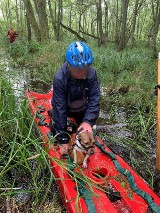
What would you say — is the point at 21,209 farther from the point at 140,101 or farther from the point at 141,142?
the point at 140,101

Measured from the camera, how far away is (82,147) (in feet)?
8.93

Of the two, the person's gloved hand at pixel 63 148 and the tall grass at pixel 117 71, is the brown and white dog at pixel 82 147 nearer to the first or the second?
the person's gloved hand at pixel 63 148

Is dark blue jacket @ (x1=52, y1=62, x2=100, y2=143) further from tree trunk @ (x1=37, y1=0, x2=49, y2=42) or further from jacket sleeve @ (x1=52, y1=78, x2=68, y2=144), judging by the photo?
tree trunk @ (x1=37, y1=0, x2=49, y2=42)

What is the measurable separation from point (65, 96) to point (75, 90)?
0.15 m

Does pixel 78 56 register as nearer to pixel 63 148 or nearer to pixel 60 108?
A: pixel 60 108

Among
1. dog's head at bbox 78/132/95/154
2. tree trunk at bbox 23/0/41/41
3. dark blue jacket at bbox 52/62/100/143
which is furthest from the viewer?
tree trunk at bbox 23/0/41/41

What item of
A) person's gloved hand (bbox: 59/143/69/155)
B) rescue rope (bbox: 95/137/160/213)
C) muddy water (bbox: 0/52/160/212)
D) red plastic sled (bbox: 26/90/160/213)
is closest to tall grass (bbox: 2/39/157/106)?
muddy water (bbox: 0/52/160/212)

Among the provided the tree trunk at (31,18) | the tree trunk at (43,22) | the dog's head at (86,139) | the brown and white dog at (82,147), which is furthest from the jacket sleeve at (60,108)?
the tree trunk at (31,18)

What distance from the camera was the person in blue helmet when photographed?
9.45ft

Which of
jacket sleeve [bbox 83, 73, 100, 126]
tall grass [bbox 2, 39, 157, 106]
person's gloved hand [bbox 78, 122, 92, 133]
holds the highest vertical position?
jacket sleeve [bbox 83, 73, 100, 126]

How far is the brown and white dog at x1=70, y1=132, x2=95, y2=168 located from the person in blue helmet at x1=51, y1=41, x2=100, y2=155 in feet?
0.56

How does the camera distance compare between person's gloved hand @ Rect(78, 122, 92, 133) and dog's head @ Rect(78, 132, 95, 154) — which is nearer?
dog's head @ Rect(78, 132, 95, 154)

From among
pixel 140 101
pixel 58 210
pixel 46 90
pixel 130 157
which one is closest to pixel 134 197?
pixel 58 210

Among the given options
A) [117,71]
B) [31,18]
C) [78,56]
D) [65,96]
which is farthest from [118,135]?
[31,18]
